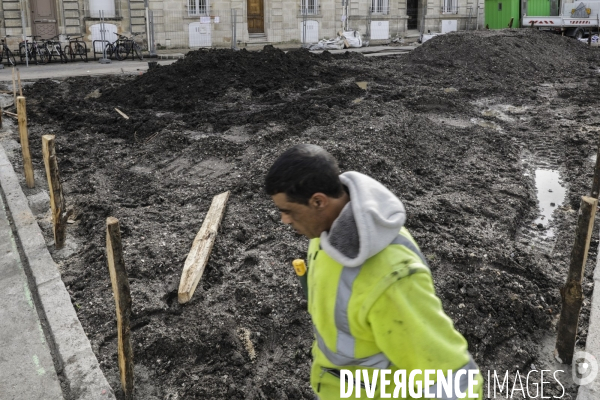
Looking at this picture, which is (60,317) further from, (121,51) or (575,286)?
(121,51)

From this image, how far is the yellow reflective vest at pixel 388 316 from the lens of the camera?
6.24ft

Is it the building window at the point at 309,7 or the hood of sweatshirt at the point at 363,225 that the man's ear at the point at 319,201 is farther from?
the building window at the point at 309,7

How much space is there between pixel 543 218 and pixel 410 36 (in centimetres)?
2743

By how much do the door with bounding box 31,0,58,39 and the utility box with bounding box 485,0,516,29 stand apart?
22.4 m

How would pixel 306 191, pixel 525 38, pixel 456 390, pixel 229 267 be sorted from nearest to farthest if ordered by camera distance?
pixel 456 390, pixel 306 191, pixel 229 267, pixel 525 38

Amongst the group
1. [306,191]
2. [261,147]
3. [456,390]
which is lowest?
[261,147]

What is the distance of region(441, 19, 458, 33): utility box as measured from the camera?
112ft

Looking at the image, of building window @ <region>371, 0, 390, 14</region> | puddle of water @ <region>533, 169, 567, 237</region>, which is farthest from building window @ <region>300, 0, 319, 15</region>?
puddle of water @ <region>533, 169, 567, 237</region>

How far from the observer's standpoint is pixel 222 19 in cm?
2772

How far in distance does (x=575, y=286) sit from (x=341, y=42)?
26.4 metres

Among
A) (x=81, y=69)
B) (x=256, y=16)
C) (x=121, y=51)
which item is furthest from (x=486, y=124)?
(x=256, y=16)

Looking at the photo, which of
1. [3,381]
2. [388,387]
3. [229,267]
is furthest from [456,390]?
[229,267]

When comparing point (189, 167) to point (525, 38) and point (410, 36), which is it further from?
point (410, 36)

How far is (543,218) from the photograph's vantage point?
7.48 meters
